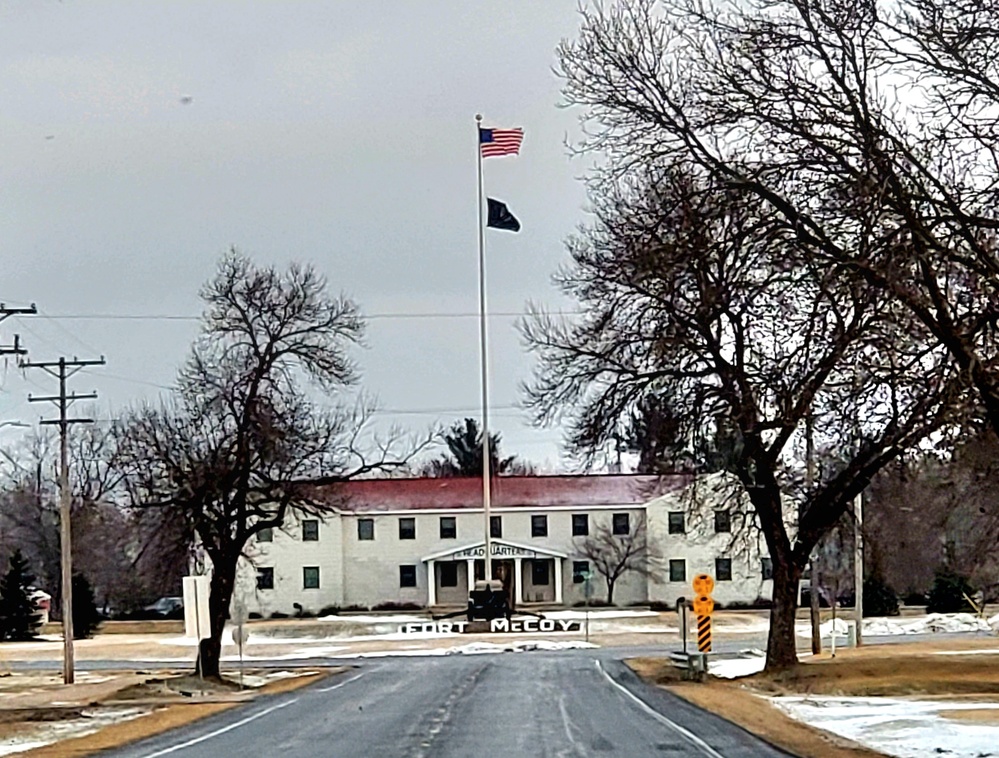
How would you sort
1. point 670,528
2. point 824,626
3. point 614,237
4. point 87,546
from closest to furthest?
point 614,237 < point 824,626 < point 670,528 < point 87,546

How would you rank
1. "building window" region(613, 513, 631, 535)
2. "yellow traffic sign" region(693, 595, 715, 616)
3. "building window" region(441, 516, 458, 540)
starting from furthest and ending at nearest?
"building window" region(441, 516, 458, 540)
"building window" region(613, 513, 631, 535)
"yellow traffic sign" region(693, 595, 715, 616)

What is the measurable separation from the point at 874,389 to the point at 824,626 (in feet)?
190

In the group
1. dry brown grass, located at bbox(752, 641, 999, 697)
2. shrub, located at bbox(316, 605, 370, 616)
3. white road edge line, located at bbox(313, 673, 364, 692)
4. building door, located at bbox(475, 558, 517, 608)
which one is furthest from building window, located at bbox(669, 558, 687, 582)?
dry brown grass, located at bbox(752, 641, 999, 697)

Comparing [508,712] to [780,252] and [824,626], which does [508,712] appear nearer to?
[780,252]

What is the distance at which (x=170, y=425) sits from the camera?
144 ft

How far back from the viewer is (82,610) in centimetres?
8569

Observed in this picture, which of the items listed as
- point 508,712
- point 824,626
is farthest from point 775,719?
point 824,626

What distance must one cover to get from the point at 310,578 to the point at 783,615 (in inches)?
2319

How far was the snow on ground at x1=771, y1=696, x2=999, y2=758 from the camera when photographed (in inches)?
813

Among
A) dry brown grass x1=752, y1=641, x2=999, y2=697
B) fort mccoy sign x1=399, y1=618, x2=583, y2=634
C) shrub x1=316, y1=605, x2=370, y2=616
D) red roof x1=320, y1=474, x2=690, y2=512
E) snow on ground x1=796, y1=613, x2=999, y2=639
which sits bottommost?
snow on ground x1=796, y1=613, x2=999, y2=639

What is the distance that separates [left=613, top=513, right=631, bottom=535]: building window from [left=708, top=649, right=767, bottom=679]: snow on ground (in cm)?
3847

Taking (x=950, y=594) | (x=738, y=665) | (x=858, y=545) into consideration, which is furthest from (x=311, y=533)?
(x=858, y=545)

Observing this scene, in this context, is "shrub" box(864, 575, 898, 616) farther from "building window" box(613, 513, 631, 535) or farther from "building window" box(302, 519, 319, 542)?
"building window" box(302, 519, 319, 542)

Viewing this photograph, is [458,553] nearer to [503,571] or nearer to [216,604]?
[503,571]
